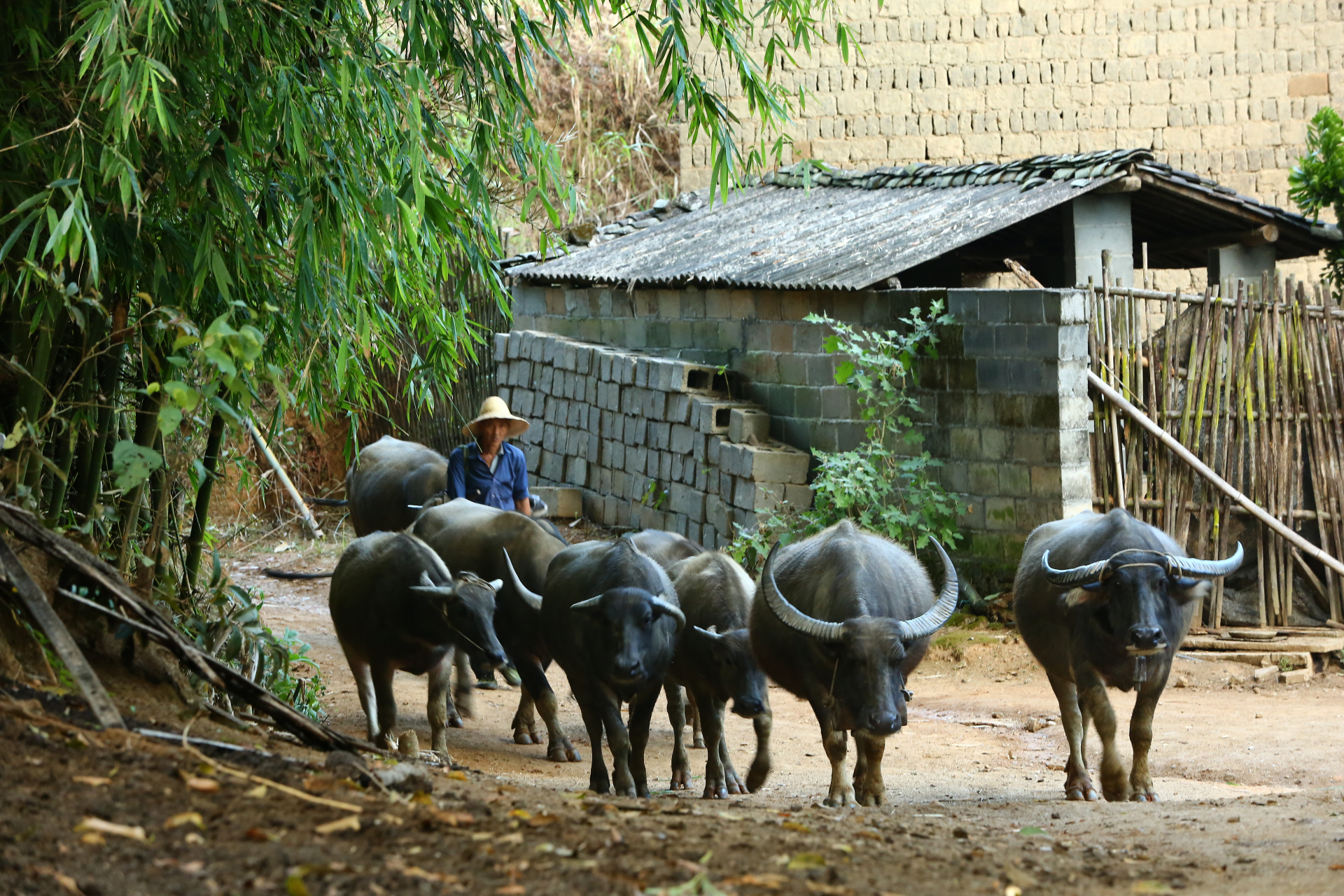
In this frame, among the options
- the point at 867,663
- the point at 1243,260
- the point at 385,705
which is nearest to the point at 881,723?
the point at 867,663

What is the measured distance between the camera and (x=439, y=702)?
6.91m

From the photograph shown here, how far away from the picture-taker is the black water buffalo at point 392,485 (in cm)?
1029

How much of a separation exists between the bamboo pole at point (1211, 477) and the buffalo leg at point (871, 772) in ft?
14.7

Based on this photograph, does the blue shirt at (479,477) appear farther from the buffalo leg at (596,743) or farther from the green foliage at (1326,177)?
the green foliage at (1326,177)

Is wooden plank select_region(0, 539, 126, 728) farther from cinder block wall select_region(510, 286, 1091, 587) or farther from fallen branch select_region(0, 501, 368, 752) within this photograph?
cinder block wall select_region(510, 286, 1091, 587)

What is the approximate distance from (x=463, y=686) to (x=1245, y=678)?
5217 millimetres

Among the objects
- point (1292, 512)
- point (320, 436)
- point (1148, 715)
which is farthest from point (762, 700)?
point (320, 436)

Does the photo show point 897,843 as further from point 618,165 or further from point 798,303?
point 618,165

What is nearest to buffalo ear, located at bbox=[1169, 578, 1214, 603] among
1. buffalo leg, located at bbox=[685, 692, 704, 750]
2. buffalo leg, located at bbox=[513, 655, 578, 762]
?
buffalo leg, located at bbox=[685, 692, 704, 750]

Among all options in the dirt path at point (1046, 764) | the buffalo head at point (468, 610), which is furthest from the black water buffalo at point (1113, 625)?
the buffalo head at point (468, 610)

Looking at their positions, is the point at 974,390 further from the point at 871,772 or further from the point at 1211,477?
the point at 871,772

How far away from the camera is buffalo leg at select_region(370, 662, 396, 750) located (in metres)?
6.76

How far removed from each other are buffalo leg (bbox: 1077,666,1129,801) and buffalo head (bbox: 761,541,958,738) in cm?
99

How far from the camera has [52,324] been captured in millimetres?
4902
